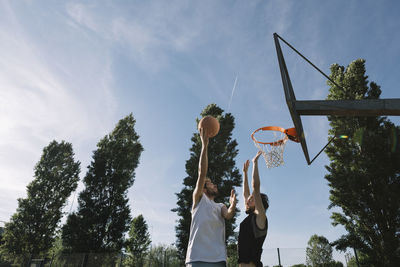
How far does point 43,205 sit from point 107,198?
606 cm

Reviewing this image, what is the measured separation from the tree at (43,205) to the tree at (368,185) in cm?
1979

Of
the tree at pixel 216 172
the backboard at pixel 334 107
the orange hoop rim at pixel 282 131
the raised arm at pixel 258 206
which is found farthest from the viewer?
the tree at pixel 216 172

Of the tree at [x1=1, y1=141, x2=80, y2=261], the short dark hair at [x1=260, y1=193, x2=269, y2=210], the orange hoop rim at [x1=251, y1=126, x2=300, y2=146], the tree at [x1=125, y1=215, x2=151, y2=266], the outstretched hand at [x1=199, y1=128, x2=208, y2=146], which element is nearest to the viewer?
the outstretched hand at [x1=199, y1=128, x2=208, y2=146]

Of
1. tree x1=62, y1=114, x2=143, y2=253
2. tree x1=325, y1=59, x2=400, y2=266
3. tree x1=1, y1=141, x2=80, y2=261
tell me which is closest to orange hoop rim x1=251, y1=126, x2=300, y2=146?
tree x1=325, y1=59, x2=400, y2=266

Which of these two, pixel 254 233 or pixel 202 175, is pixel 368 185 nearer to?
pixel 254 233

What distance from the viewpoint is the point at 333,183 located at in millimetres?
12820

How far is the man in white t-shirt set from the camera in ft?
7.54

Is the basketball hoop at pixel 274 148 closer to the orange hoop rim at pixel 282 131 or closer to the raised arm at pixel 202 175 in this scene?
the orange hoop rim at pixel 282 131

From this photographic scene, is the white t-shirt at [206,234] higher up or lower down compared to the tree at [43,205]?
lower down

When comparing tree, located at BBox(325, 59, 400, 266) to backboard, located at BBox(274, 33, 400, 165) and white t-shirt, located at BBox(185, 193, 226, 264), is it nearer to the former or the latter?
backboard, located at BBox(274, 33, 400, 165)

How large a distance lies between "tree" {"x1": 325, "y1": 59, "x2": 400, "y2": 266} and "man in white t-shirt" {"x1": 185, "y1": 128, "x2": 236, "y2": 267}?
11887 millimetres

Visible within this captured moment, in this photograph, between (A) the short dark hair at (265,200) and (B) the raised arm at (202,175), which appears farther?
(A) the short dark hair at (265,200)

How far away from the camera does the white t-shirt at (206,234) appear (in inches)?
91.2

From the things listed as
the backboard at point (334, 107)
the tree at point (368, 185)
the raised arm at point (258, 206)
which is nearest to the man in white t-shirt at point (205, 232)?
the raised arm at point (258, 206)
